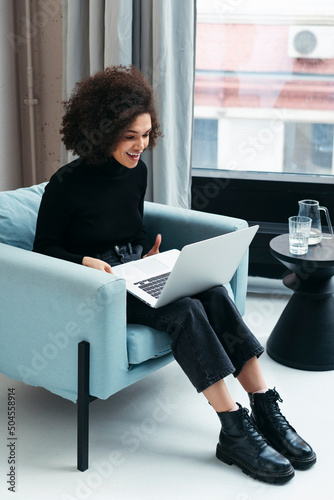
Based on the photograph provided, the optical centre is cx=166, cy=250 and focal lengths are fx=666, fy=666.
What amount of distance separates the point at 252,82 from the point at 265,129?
240mm

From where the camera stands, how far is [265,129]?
3338 millimetres

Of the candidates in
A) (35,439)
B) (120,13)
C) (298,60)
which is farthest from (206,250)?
(298,60)

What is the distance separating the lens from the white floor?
184cm

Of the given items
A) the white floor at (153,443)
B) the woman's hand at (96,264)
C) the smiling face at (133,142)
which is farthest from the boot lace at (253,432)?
the smiling face at (133,142)

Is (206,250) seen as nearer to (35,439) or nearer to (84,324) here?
(84,324)

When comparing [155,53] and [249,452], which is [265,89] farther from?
[249,452]

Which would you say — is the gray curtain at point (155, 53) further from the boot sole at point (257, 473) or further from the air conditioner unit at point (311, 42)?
the boot sole at point (257, 473)

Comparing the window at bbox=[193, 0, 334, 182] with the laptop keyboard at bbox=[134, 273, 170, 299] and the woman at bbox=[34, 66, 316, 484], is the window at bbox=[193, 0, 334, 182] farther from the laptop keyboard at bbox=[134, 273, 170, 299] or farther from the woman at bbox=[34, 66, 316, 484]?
the laptop keyboard at bbox=[134, 273, 170, 299]

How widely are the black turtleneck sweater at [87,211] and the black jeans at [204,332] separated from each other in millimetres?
252

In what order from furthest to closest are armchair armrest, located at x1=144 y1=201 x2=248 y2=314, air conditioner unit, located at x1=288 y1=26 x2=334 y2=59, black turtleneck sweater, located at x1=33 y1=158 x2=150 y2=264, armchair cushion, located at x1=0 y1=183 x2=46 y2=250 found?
air conditioner unit, located at x1=288 y1=26 x2=334 y2=59
armchair armrest, located at x1=144 y1=201 x2=248 y2=314
armchair cushion, located at x1=0 y1=183 x2=46 y2=250
black turtleneck sweater, located at x1=33 y1=158 x2=150 y2=264

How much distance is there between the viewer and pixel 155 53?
294 cm

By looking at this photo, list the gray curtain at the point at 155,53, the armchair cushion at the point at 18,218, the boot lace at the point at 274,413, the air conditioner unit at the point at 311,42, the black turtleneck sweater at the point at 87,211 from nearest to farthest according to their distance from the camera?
the boot lace at the point at 274,413 < the black turtleneck sweater at the point at 87,211 < the armchair cushion at the point at 18,218 < the gray curtain at the point at 155,53 < the air conditioner unit at the point at 311,42

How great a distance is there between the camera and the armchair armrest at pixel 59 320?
1841 millimetres

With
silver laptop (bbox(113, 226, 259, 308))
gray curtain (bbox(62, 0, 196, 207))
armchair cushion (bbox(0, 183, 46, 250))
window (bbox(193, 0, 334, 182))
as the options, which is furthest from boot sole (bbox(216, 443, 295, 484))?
window (bbox(193, 0, 334, 182))
